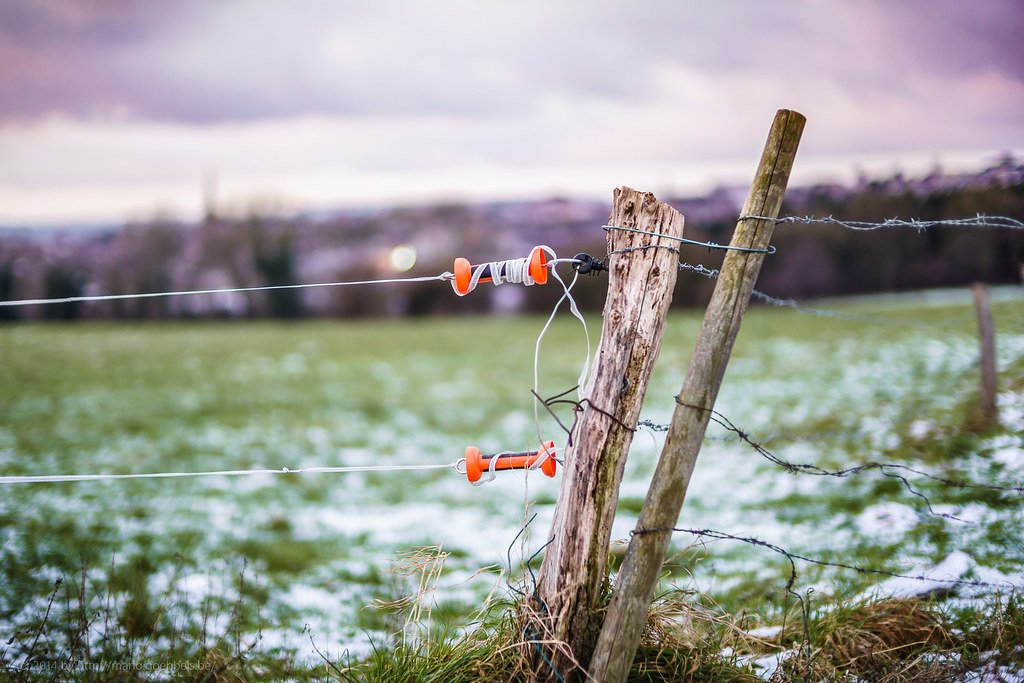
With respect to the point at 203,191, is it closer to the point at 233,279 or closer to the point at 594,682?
the point at 233,279

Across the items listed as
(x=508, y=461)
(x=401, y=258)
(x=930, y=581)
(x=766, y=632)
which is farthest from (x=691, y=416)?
(x=930, y=581)

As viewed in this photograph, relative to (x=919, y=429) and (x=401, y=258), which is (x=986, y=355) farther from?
(x=401, y=258)

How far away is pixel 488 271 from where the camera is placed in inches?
103

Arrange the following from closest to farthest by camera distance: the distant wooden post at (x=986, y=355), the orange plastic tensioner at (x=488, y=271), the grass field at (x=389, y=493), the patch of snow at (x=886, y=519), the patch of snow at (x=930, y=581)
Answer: the orange plastic tensioner at (x=488, y=271)
the patch of snow at (x=930, y=581)
the grass field at (x=389, y=493)
the patch of snow at (x=886, y=519)
the distant wooden post at (x=986, y=355)

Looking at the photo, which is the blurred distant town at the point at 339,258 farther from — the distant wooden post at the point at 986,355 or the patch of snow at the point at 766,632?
the patch of snow at the point at 766,632

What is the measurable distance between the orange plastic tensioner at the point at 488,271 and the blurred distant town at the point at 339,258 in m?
12.1

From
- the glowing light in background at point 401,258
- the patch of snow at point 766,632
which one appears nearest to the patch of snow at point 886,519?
the patch of snow at point 766,632

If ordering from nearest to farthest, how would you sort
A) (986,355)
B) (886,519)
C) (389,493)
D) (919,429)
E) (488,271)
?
(488,271) → (886,519) → (986,355) → (919,429) → (389,493)

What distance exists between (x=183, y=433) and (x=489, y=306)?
1995cm

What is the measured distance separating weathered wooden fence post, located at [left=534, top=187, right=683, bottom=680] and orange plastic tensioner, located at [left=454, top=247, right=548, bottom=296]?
10.6 inches

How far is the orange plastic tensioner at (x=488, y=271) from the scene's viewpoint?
2434 mm

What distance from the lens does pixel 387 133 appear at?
123 ft

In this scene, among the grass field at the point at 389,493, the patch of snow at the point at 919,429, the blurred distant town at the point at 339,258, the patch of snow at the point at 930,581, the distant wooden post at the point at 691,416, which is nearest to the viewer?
the distant wooden post at the point at 691,416

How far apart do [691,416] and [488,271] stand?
1.02 meters
